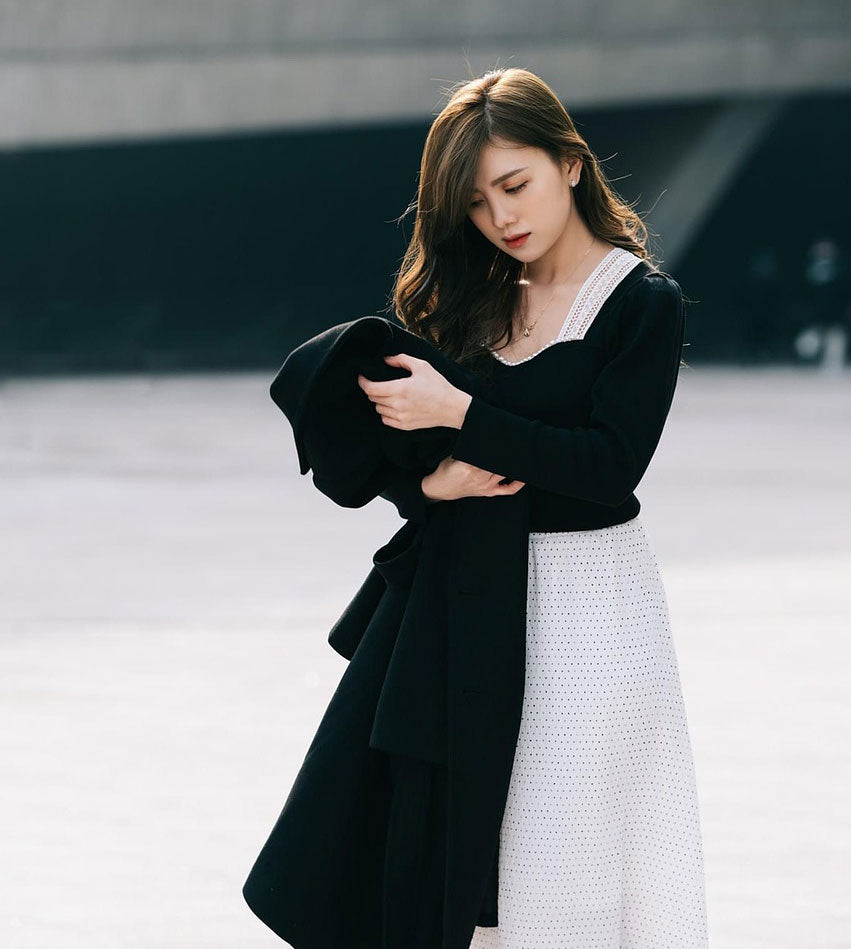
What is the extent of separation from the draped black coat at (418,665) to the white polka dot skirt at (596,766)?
0.06m

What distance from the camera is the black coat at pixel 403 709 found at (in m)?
2.97

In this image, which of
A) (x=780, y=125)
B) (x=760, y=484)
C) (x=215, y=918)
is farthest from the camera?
(x=780, y=125)

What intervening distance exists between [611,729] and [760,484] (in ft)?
31.7

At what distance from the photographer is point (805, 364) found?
25688 millimetres

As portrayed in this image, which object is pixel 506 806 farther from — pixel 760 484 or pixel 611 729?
pixel 760 484

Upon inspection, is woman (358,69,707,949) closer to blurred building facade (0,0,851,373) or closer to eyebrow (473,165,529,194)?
eyebrow (473,165,529,194)

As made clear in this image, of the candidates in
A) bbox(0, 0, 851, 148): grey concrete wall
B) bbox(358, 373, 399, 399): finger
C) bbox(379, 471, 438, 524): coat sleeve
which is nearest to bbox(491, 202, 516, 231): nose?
bbox(358, 373, 399, 399): finger

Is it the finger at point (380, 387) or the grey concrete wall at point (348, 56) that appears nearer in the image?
the finger at point (380, 387)

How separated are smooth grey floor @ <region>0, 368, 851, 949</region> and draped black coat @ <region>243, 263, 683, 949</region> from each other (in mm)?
1302

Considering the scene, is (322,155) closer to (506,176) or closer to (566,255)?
(566,255)

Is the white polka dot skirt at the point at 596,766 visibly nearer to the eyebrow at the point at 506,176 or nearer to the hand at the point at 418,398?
the hand at the point at 418,398

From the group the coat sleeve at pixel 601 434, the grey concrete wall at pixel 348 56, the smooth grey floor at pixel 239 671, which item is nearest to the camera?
the coat sleeve at pixel 601 434

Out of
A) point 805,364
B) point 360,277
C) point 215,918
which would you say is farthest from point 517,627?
point 360,277

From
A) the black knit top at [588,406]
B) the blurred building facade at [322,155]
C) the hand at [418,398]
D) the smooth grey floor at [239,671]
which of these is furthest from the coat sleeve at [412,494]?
the blurred building facade at [322,155]
